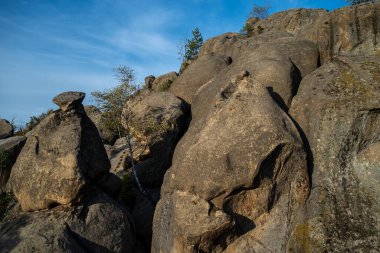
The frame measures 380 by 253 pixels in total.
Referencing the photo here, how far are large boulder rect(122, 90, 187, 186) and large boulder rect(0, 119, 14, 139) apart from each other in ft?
79.4

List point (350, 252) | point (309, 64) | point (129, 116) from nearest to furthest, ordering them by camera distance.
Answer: point (350, 252) < point (309, 64) < point (129, 116)

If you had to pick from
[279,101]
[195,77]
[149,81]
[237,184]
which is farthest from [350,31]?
[149,81]

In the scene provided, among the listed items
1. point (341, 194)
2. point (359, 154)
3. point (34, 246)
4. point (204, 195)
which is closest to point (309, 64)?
point (359, 154)

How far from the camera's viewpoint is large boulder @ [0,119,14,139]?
4338 centimetres

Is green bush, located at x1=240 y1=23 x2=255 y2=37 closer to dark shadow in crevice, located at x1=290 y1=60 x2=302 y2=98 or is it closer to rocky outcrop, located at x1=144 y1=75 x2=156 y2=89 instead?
rocky outcrop, located at x1=144 y1=75 x2=156 y2=89

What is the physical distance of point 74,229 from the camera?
16609 millimetres

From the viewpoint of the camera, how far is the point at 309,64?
24.3m

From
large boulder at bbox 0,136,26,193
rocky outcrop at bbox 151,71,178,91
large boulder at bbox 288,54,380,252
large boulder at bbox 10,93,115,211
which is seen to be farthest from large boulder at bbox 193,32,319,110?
rocky outcrop at bbox 151,71,178,91

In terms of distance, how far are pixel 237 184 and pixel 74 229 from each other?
28.0 feet

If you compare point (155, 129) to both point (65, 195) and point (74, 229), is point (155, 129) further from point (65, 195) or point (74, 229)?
point (74, 229)

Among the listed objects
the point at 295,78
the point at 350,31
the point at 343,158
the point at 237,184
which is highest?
the point at 350,31

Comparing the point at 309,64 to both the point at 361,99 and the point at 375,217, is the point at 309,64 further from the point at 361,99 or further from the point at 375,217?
the point at 375,217

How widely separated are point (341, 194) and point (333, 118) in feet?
12.8

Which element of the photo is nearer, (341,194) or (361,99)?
(341,194)
